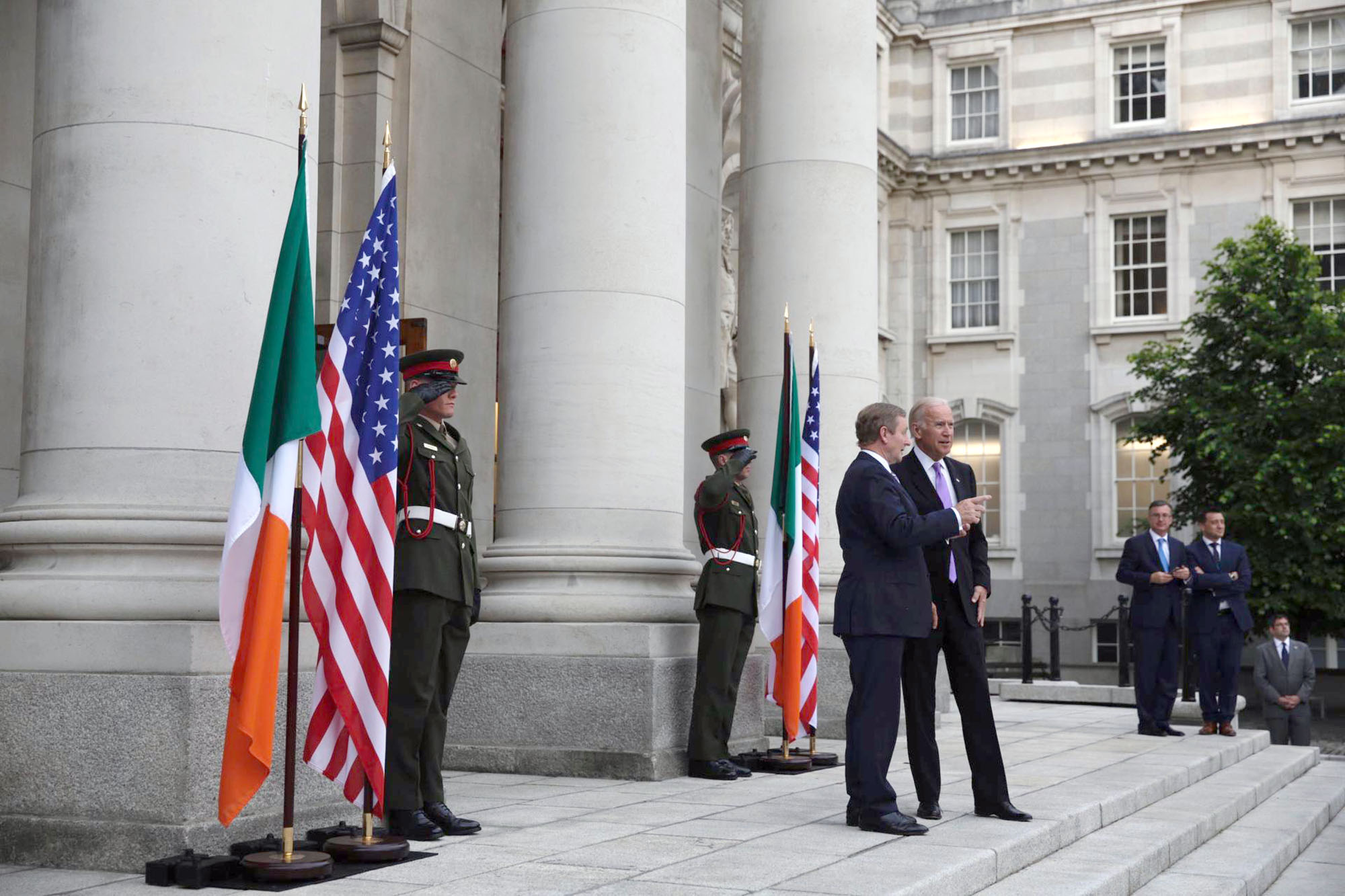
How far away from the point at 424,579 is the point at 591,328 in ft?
10.6

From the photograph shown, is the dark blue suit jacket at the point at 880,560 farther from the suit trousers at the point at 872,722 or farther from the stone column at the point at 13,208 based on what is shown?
the stone column at the point at 13,208

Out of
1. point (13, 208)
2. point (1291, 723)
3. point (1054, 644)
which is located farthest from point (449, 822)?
point (1054, 644)

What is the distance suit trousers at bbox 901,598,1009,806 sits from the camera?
326 inches

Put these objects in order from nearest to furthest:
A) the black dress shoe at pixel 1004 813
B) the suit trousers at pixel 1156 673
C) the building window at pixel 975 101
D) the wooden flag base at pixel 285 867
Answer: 1. the wooden flag base at pixel 285 867
2. the black dress shoe at pixel 1004 813
3. the suit trousers at pixel 1156 673
4. the building window at pixel 975 101

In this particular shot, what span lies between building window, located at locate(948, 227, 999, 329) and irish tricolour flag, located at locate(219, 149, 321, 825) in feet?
109

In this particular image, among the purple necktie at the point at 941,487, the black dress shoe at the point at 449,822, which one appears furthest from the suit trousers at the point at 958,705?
the black dress shoe at the point at 449,822

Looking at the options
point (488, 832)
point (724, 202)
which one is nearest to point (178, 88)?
point (488, 832)

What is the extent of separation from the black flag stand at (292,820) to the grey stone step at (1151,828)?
2.91 m

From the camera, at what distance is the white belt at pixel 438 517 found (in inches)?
305

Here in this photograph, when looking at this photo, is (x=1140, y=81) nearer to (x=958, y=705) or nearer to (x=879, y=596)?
(x=958, y=705)

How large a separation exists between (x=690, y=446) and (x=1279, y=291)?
17.6m

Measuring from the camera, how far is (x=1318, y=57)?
35344 millimetres

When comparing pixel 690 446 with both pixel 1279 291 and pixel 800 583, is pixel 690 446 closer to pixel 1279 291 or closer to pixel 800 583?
pixel 800 583

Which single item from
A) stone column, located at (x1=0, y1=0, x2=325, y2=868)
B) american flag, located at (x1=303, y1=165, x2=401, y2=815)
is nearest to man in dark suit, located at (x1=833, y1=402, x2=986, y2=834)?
american flag, located at (x1=303, y1=165, x2=401, y2=815)
